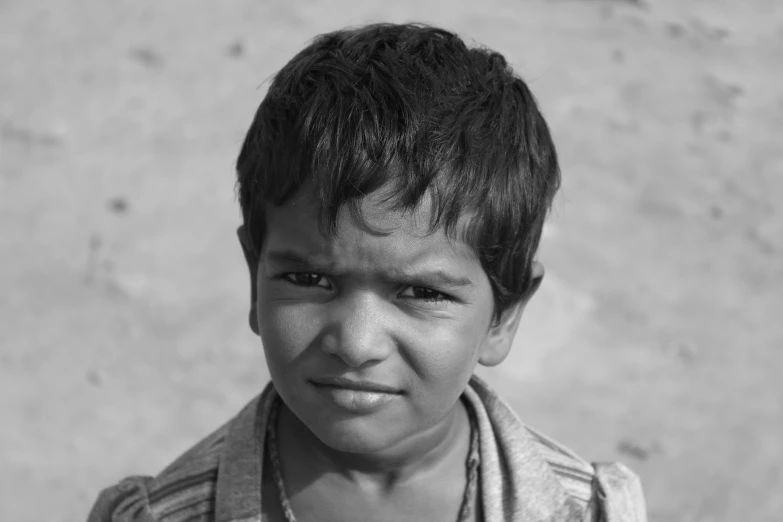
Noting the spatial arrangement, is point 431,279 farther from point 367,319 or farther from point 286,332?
point 286,332

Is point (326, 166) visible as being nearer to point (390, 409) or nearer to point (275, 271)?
point (275, 271)

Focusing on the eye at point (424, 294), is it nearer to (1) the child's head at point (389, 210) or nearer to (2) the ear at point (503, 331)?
(1) the child's head at point (389, 210)

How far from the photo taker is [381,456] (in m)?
2.02

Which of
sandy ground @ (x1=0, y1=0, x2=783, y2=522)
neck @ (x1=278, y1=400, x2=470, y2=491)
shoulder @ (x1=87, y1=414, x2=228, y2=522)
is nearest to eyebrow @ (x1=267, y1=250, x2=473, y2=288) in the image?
neck @ (x1=278, y1=400, x2=470, y2=491)

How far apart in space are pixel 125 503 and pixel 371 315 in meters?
0.62

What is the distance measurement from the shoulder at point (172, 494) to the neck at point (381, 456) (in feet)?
0.46

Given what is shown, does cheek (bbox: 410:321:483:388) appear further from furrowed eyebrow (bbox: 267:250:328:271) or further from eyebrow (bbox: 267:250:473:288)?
furrowed eyebrow (bbox: 267:250:328:271)

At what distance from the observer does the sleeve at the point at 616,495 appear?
2.04 metres

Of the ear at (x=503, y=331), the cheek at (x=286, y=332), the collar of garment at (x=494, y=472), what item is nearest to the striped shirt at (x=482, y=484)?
the collar of garment at (x=494, y=472)

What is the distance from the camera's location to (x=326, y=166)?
1.81 m

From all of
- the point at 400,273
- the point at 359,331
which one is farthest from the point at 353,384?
the point at 400,273

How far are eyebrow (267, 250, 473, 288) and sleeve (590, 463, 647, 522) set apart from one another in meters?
0.49

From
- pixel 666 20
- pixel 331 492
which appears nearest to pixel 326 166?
pixel 331 492

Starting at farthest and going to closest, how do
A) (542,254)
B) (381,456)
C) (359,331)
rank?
(542,254)
(381,456)
(359,331)
